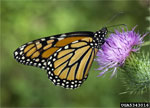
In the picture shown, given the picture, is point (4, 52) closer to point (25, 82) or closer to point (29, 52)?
point (25, 82)

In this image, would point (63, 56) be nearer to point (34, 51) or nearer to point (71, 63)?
point (71, 63)

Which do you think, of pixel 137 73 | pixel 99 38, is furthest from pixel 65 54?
pixel 137 73

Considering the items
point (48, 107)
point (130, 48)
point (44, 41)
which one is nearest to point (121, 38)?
point (130, 48)

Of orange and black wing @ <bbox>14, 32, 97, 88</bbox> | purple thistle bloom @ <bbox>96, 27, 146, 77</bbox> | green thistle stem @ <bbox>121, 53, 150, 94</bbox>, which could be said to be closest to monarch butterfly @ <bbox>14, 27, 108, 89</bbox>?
orange and black wing @ <bbox>14, 32, 97, 88</bbox>

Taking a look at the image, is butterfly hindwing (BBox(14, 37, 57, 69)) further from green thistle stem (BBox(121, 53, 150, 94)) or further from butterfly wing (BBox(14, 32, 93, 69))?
green thistle stem (BBox(121, 53, 150, 94))

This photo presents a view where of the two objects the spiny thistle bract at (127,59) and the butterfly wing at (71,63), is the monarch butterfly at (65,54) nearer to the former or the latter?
the butterfly wing at (71,63)

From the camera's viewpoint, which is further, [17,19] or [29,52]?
[17,19]

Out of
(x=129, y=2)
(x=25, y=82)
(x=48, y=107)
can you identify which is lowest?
(x=48, y=107)
